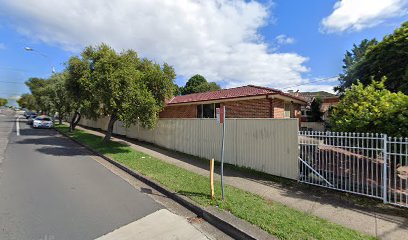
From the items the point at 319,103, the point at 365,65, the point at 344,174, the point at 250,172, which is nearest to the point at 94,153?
the point at 250,172

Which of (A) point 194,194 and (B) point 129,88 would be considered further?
(B) point 129,88

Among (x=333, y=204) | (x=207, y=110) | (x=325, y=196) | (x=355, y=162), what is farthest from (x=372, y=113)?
(x=207, y=110)

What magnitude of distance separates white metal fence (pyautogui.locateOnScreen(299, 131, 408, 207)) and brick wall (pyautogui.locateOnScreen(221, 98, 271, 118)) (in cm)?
644

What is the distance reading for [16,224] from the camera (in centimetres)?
440

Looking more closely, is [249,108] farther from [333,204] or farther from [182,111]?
[333,204]

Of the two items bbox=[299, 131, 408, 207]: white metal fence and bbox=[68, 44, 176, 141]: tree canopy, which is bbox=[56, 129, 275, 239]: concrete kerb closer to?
bbox=[299, 131, 408, 207]: white metal fence

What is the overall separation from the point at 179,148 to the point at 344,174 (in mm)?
8044

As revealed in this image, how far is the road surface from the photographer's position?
427 centimetres

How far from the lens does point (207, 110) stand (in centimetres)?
1756

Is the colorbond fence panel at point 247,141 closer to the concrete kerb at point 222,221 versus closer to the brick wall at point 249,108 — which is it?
the concrete kerb at point 222,221

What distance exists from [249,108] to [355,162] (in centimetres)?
824

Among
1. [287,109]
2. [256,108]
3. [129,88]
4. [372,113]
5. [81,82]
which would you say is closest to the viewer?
[372,113]

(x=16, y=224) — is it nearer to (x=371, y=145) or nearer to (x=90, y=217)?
(x=90, y=217)

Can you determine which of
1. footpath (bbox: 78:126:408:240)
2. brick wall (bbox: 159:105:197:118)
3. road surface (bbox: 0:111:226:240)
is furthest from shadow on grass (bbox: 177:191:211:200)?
brick wall (bbox: 159:105:197:118)
